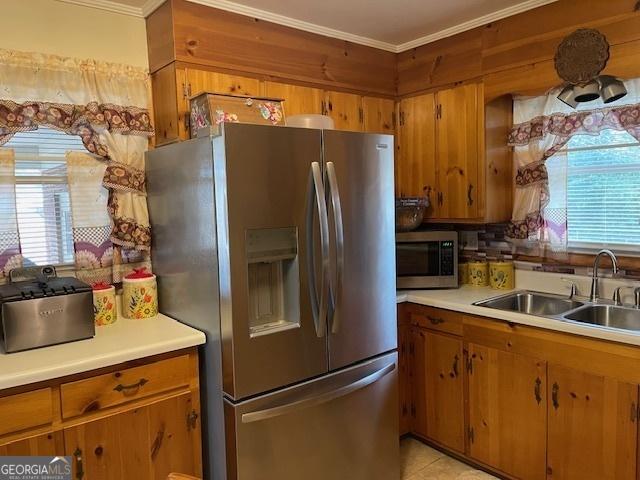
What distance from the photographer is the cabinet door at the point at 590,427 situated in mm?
2033

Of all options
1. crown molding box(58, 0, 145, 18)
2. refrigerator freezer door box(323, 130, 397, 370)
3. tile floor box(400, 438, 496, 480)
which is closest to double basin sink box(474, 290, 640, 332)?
refrigerator freezer door box(323, 130, 397, 370)

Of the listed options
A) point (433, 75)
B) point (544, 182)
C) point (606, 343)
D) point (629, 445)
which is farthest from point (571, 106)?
point (629, 445)

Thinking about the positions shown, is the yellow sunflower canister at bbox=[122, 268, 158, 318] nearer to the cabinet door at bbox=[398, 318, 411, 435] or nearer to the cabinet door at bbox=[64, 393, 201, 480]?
the cabinet door at bbox=[64, 393, 201, 480]

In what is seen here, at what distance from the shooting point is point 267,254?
6.26 ft

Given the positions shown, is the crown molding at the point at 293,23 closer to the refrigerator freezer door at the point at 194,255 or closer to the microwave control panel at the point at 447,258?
the refrigerator freezer door at the point at 194,255

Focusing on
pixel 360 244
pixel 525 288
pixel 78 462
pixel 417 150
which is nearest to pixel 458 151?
pixel 417 150

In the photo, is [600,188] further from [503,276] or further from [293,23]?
[293,23]

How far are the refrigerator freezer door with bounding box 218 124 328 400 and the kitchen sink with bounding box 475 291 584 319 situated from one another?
3.51 ft

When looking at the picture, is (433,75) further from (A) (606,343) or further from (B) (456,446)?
(B) (456,446)

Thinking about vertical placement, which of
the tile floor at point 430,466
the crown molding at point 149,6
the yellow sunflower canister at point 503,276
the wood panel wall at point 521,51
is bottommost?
the tile floor at point 430,466

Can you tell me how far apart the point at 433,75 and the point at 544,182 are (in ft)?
2.91

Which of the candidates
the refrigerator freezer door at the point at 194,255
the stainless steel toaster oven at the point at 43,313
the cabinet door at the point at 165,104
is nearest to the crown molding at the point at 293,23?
the cabinet door at the point at 165,104

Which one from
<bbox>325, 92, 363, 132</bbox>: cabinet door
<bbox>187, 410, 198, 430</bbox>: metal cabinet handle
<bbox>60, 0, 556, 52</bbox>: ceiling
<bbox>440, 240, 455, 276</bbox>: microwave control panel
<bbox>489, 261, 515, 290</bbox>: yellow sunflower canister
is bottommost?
<bbox>187, 410, 198, 430</bbox>: metal cabinet handle

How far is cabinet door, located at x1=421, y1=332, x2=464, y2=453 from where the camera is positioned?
2652 millimetres
